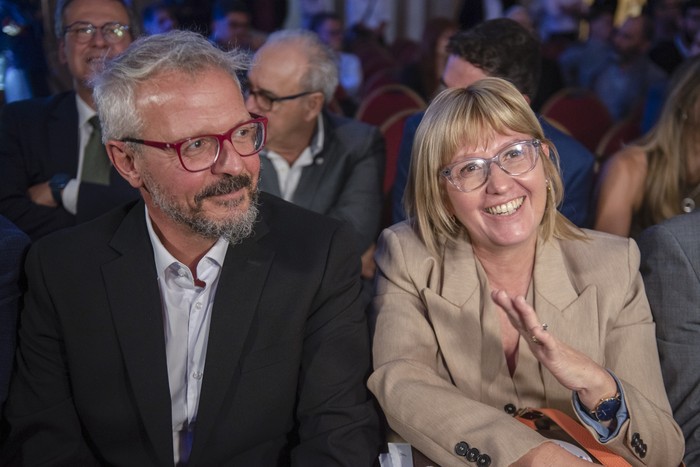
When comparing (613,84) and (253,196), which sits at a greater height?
(253,196)

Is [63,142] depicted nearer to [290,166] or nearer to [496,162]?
[290,166]

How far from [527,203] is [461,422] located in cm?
57

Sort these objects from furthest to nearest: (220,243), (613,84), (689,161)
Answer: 1. (613,84)
2. (689,161)
3. (220,243)

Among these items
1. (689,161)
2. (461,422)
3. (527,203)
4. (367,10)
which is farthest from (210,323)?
(367,10)

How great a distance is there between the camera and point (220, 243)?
1973mm

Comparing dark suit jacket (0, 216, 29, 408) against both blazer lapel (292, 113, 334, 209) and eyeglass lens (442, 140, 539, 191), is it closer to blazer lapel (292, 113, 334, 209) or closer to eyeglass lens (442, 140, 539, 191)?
eyeglass lens (442, 140, 539, 191)

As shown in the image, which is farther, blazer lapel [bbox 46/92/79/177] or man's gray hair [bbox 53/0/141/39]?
man's gray hair [bbox 53/0/141/39]

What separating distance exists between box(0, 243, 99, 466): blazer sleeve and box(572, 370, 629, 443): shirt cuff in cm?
114

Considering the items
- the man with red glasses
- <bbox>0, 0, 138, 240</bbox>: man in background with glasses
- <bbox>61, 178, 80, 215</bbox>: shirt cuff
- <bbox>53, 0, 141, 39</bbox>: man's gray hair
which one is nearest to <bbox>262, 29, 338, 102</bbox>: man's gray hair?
<bbox>53, 0, 141, 39</bbox>: man's gray hair

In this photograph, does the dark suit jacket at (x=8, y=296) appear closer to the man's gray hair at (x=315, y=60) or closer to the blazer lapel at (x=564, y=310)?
the blazer lapel at (x=564, y=310)

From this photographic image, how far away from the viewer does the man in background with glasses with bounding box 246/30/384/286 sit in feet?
11.3

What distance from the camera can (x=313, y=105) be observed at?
11.5 feet

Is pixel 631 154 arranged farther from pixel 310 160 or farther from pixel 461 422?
pixel 461 422

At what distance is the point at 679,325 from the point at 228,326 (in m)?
1.11
